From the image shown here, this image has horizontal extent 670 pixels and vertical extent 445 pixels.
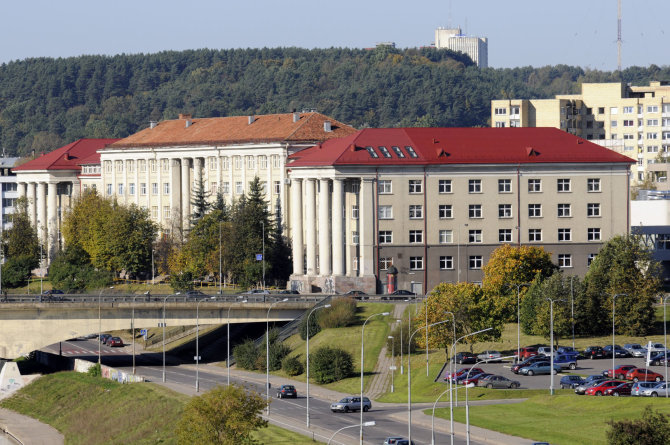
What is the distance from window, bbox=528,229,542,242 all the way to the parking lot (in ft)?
119

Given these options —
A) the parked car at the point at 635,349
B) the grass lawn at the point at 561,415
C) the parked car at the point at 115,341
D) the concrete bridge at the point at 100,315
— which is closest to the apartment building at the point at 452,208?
the concrete bridge at the point at 100,315

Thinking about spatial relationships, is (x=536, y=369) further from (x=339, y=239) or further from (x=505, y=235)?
(x=339, y=239)

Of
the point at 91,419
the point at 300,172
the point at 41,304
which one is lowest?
the point at 91,419

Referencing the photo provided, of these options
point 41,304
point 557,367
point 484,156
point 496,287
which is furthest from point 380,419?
point 484,156

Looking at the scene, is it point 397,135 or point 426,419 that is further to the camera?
point 397,135

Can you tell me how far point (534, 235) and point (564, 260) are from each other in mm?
4204

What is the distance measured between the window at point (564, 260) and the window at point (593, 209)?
514 cm

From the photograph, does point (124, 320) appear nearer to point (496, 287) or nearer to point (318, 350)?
point (318, 350)

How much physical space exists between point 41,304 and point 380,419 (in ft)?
168

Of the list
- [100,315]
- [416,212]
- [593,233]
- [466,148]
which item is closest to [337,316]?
[100,315]

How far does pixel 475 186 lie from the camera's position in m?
165

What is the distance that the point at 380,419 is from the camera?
352 feet

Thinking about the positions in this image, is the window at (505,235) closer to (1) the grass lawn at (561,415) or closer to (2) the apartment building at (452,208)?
(2) the apartment building at (452,208)

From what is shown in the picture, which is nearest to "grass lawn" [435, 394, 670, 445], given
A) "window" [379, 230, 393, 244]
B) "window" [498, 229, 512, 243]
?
"window" [498, 229, 512, 243]
